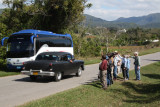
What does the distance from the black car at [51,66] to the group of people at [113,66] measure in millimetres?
2801

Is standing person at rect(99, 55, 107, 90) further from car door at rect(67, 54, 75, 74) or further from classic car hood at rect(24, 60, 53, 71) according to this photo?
car door at rect(67, 54, 75, 74)

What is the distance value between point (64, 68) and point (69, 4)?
1489 centimetres

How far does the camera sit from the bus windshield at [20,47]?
1883 centimetres

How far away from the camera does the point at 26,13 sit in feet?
92.3

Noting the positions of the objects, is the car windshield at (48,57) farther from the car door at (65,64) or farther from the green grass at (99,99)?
the green grass at (99,99)

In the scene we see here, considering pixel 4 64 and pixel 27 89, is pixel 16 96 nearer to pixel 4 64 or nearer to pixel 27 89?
pixel 27 89

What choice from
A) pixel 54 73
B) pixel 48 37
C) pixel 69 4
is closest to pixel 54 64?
pixel 54 73

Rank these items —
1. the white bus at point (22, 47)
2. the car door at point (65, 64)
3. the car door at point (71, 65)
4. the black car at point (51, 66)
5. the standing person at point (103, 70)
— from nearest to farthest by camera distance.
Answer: the standing person at point (103, 70), the black car at point (51, 66), the car door at point (65, 64), the car door at point (71, 65), the white bus at point (22, 47)

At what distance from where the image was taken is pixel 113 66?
47.7 ft

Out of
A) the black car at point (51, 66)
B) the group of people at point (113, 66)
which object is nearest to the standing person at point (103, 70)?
the group of people at point (113, 66)

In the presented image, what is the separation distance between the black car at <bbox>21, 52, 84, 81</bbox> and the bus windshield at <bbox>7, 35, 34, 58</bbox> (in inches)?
188

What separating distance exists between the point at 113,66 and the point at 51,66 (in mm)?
3932

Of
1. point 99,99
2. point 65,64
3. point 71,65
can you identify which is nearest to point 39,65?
point 65,64

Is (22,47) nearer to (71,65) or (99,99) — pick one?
(71,65)
